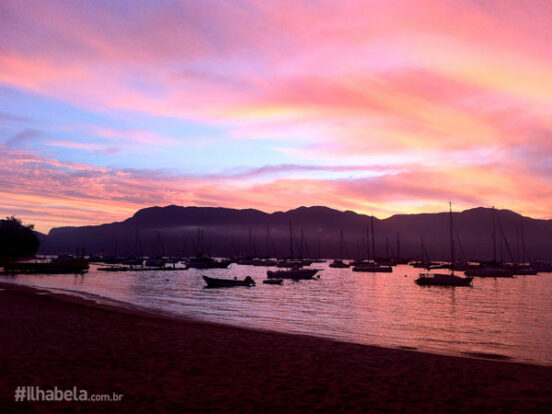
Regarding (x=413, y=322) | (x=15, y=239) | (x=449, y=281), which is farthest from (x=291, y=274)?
(x=15, y=239)

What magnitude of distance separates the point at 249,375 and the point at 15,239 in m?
154

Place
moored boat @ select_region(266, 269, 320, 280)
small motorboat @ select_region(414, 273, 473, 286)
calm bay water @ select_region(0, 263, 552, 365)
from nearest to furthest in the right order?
1. calm bay water @ select_region(0, 263, 552, 365)
2. small motorboat @ select_region(414, 273, 473, 286)
3. moored boat @ select_region(266, 269, 320, 280)

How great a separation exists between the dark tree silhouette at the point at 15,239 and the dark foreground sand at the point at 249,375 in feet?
452

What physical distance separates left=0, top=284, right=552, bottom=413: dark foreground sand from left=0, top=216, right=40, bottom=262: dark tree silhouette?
137870mm

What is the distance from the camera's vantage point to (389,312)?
48.0 metres

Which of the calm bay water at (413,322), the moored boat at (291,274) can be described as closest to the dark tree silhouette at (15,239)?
the moored boat at (291,274)

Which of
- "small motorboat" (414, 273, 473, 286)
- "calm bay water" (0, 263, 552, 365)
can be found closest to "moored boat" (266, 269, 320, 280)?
"small motorboat" (414, 273, 473, 286)

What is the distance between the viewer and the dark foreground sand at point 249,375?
11.5 metres

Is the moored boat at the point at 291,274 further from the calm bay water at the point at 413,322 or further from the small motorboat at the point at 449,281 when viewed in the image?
the calm bay water at the point at 413,322

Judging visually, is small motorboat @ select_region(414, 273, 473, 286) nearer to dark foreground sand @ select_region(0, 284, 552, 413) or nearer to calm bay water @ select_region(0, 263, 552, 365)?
calm bay water @ select_region(0, 263, 552, 365)

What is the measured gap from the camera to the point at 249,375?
1454 cm

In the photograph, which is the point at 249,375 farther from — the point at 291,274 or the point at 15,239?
the point at 15,239

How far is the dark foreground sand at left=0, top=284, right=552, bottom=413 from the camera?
11547mm

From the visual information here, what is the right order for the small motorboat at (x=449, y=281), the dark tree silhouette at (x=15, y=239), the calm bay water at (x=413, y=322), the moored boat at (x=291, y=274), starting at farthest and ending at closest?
the dark tree silhouette at (x=15, y=239) → the moored boat at (x=291, y=274) → the small motorboat at (x=449, y=281) → the calm bay water at (x=413, y=322)
